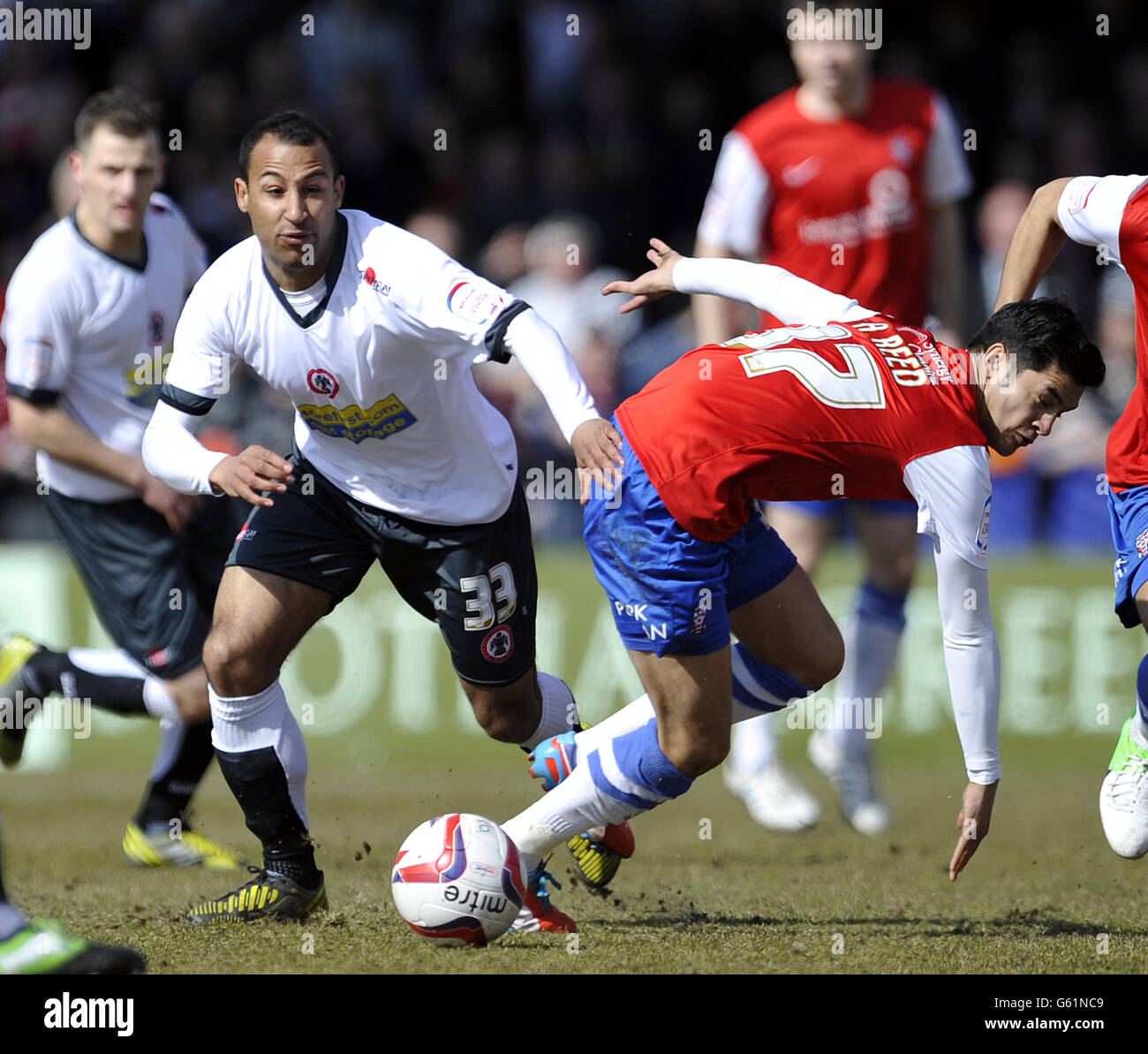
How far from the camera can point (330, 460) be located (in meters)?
5.33

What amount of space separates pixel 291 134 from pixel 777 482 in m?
1.75

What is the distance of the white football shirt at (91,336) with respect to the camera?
6.34 m

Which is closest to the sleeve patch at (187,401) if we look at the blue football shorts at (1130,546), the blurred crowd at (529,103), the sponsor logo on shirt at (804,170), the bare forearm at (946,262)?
the blue football shorts at (1130,546)

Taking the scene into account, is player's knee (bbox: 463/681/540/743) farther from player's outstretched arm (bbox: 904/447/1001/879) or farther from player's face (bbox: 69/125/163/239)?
player's face (bbox: 69/125/163/239)

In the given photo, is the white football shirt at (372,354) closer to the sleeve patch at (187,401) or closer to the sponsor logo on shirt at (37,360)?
the sleeve patch at (187,401)

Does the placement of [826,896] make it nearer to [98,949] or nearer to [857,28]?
[98,949]

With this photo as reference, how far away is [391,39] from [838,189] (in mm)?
6197

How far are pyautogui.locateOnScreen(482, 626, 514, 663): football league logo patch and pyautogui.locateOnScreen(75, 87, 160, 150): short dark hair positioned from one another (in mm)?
2532

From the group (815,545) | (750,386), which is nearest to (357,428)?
(750,386)

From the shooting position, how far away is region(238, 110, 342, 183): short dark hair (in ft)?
16.2

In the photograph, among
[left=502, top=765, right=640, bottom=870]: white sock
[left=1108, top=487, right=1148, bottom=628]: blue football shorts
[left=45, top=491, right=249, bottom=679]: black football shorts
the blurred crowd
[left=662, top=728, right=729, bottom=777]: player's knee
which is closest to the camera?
[left=662, top=728, right=729, bottom=777]: player's knee

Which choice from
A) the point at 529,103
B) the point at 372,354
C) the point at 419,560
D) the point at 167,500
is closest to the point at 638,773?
the point at 419,560

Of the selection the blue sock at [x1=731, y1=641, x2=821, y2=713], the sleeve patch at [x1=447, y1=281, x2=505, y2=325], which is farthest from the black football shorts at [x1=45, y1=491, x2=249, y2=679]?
the blue sock at [x1=731, y1=641, x2=821, y2=713]

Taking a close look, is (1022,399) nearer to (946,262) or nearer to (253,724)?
(253,724)
